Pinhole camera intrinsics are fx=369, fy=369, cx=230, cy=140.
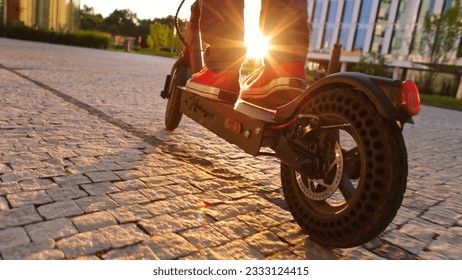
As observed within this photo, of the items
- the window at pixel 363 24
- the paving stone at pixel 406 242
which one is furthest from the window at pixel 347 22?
the paving stone at pixel 406 242

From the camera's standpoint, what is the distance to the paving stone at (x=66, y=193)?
6.27 feet

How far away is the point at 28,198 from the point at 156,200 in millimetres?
633

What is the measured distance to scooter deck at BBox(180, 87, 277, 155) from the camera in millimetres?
1977

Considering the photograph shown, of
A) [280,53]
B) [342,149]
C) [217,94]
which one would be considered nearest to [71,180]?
[217,94]

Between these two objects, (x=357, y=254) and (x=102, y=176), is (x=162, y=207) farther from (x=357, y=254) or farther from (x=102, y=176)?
(x=357, y=254)

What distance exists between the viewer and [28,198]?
1856 millimetres

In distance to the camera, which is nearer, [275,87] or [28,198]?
[28,198]

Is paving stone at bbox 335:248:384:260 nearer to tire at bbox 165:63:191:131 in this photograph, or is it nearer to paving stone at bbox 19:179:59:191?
paving stone at bbox 19:179:59:191

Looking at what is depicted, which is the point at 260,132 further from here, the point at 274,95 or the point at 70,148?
the point at 70,148

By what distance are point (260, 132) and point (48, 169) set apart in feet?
4.46

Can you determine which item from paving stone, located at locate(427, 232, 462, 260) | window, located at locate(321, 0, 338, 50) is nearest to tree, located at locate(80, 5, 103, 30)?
window, located at locate(321, 0, 338, 50)

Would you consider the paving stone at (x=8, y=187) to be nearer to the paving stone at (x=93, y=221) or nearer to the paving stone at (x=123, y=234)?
the paving stone at (x=93, y=221)

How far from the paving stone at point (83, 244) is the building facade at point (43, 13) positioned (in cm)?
4038

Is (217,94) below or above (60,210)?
above
